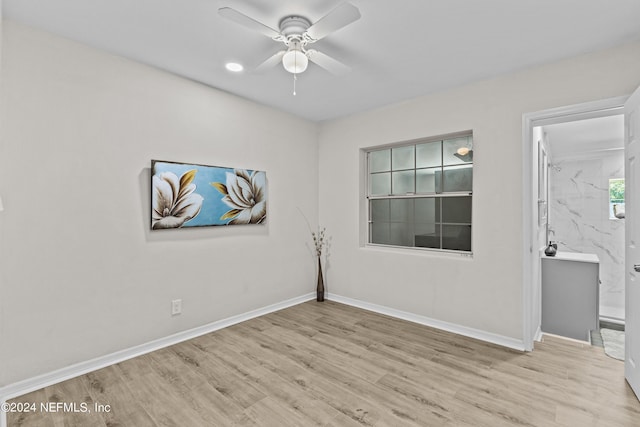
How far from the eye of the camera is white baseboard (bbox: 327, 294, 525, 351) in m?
2.82

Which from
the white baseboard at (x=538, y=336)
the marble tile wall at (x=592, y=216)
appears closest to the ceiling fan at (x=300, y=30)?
the white baseboard at (x=538, y=336)

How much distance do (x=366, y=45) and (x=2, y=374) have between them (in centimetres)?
343

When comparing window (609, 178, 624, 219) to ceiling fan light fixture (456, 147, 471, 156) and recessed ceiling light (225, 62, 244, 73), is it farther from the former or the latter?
recessed ceiling light (225, 62, 244, 73)

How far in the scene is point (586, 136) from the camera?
4043 millimetres

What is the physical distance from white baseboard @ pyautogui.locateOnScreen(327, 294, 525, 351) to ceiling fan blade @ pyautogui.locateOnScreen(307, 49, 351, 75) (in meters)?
2.67

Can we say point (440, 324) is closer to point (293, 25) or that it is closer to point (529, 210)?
point (529, 210)

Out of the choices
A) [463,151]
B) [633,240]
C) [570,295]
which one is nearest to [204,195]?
[463,151]

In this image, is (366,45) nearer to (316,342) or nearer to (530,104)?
(530,104)

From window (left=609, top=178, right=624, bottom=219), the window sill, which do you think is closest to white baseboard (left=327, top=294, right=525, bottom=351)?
the window sill

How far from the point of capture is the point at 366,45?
2365 mm

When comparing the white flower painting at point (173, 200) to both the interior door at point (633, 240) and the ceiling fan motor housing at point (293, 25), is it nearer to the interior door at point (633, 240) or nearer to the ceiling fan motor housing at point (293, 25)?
the ceiling fan motor housing at point (293, 25)

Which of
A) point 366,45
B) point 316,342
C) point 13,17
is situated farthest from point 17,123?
point 316,342

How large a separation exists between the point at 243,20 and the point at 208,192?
5.73 feet

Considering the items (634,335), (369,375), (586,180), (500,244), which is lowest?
(369,375)
